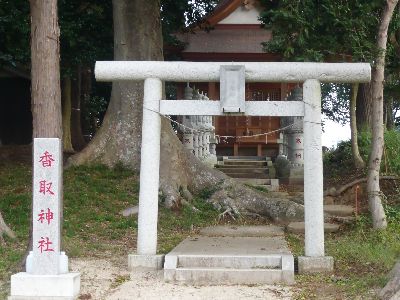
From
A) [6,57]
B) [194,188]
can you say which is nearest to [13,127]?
[6,57]

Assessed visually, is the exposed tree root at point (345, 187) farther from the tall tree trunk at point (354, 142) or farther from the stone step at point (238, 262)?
the stone step at point (238, 262)

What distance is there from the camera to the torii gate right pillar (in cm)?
833

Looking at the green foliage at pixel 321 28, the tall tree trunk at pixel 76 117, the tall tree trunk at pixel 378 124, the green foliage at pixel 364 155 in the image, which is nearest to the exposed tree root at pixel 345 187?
the green foliage at pixel 364 155

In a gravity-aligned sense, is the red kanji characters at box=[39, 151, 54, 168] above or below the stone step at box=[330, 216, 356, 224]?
above

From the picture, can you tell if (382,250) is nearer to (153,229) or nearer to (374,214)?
(374,214)

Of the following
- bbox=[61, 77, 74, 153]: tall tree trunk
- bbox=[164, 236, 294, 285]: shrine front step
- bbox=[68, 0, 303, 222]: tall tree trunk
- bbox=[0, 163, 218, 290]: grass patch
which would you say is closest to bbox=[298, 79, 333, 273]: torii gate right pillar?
bbox=[164, 236, 294, 285]: shrine front step

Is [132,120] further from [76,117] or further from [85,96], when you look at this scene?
[85,96]

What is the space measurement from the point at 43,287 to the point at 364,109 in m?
14.7

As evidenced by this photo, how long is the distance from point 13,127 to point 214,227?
36.9ft

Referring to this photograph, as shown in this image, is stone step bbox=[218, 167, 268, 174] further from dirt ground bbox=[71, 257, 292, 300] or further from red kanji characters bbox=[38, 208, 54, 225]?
red kanji characters bbox=[38, 208, 54, 225]

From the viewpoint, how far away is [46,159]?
7094mm

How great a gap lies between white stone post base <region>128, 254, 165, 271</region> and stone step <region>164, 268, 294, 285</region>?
1.58 ft

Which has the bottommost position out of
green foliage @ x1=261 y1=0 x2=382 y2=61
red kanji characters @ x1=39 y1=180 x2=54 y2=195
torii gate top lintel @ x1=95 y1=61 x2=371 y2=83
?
red kanji characters @ x1=39 y1=180 x2=54 y2=195

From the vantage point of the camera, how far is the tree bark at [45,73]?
26.5 ft
